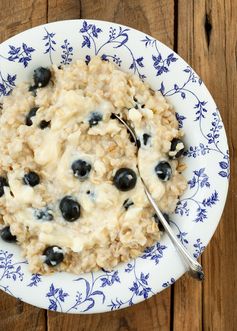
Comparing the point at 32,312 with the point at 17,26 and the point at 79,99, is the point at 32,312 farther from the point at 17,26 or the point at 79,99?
the point at 17,26

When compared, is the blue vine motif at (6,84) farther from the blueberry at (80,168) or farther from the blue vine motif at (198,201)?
the blue vine motif at (198,201)

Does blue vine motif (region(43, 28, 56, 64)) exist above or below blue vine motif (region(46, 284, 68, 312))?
above

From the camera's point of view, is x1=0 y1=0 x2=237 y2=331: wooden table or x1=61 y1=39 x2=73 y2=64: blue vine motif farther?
x1=0 y1=0 x2=237 y2=331: wooden table

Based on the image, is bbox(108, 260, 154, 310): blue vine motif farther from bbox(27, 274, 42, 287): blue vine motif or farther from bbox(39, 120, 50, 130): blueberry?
bbox(39, 120, 50, 130): blueberry

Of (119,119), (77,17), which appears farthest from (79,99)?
(77,17)

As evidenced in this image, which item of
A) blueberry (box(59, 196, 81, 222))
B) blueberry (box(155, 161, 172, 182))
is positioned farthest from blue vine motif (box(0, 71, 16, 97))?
blueberry (box(155, 161, 172, 182))

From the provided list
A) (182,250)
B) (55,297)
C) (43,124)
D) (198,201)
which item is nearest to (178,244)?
(182,250)
